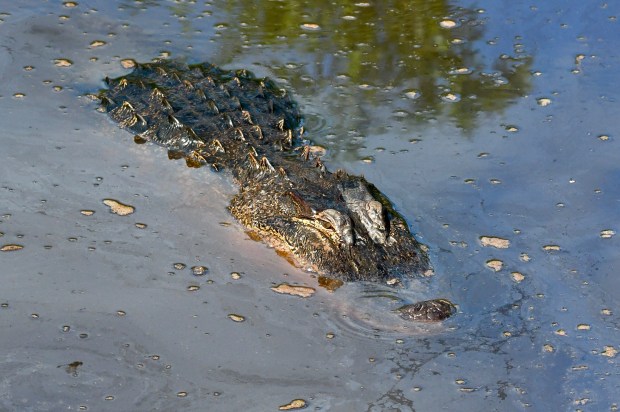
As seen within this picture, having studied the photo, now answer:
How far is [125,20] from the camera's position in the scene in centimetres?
987

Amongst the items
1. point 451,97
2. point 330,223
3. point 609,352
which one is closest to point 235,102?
point 451,97

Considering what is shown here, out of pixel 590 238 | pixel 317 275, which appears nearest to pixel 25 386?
pixel 317 275

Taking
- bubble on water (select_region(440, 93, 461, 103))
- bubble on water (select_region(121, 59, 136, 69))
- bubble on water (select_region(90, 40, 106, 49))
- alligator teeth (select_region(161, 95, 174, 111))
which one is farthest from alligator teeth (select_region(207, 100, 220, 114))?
bubble on water (select_region(440, 93, 461, 103))

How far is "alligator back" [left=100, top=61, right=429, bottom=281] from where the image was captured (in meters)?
6.43

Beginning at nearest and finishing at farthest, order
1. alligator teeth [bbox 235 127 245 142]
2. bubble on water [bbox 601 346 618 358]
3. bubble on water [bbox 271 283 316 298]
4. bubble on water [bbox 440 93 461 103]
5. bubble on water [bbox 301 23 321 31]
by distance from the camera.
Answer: bubble on water [bbox 601 346 618 358] < bubble on water [bbox 271 283 316 298] < alligator teeth [bbox 235 127 245 142] < bubble on water [bbox 440 93 461 103] < bubble on water [bbox 301 23 321 31]

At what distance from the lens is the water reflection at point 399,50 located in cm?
885

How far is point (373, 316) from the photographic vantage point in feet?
19.3

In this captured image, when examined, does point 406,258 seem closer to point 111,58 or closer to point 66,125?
point 66,125

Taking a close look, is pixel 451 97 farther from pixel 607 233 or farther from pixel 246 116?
pixel 607 233

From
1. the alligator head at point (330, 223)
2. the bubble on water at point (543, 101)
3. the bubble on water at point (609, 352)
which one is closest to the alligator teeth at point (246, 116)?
the alligator head at point (330, 223)

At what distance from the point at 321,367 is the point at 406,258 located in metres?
1.32

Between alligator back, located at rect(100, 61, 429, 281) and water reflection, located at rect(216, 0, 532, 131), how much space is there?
0.76 m

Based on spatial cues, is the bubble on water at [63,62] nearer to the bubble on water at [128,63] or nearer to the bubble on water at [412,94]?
the bubble on water at [128,63]

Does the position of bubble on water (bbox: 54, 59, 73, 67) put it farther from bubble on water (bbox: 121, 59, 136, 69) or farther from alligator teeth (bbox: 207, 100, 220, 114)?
alligator teeth (bbox: 207, 100, 220, 114)
